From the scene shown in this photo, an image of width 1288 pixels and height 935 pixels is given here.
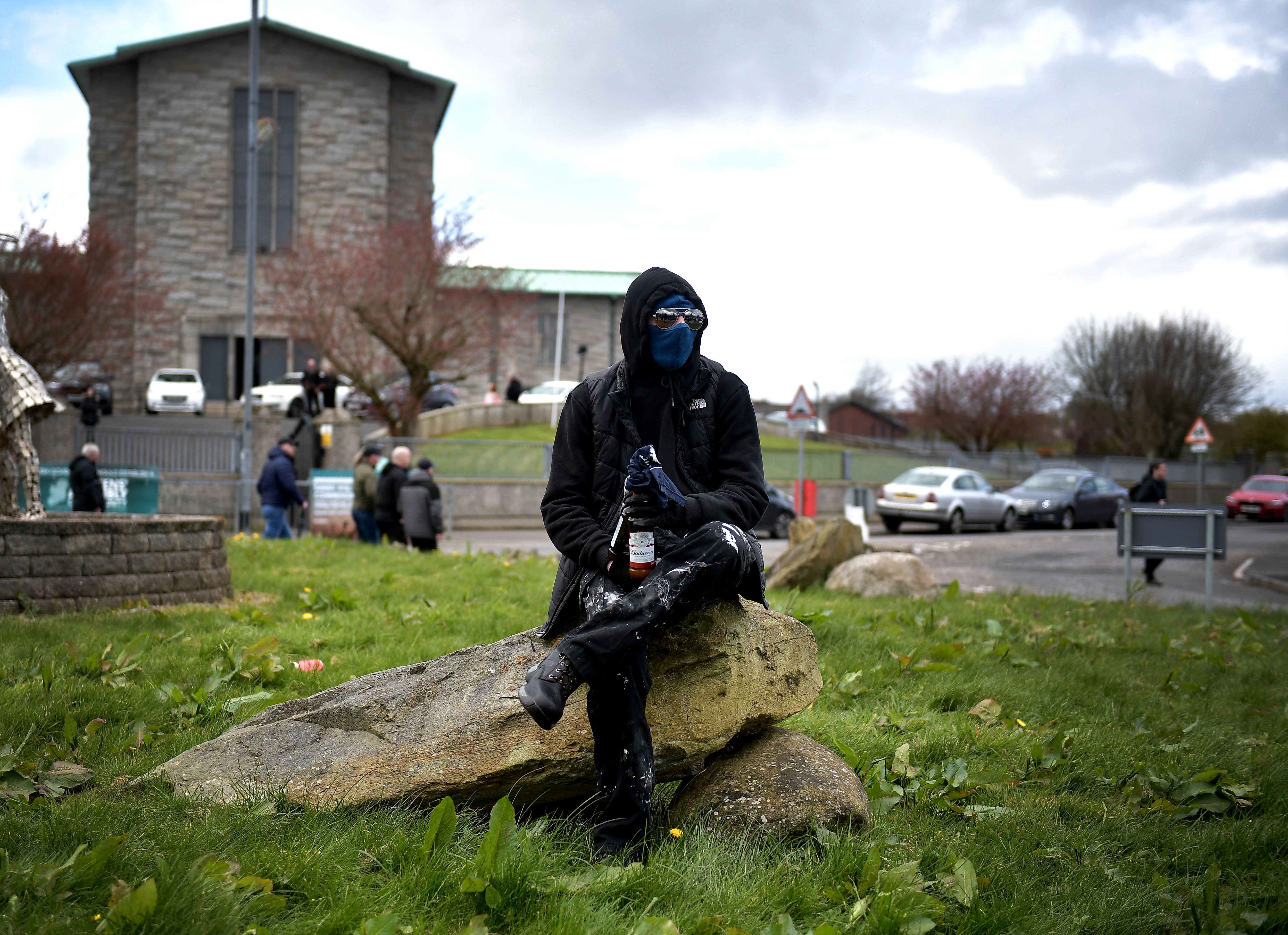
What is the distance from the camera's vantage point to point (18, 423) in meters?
6.86

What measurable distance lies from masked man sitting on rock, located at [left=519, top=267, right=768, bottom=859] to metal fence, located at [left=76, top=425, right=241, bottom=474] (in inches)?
795

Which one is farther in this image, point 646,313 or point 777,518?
point 777,518

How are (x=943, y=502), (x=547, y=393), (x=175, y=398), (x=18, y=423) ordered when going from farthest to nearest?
1. (x=547, y=393)
2. (x=175, y=398)
3. (x=943, y=502)
4. (x=18, y=423)

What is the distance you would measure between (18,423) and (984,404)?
53.9 metres

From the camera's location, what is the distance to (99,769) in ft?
12.7

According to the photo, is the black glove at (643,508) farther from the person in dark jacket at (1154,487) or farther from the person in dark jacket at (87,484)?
the person in dark jacket at (1154,487)

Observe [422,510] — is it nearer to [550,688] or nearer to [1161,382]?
[550,688]

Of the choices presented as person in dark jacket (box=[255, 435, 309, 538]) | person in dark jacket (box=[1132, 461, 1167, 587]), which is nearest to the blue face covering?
person in dark jacket (box=[255, 435, 309, 538])

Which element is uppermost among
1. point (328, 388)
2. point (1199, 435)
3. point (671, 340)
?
point (328, 388)

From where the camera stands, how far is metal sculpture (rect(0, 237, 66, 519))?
22.3 feet

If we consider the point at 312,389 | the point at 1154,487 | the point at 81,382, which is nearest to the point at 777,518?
the point at 1154,487

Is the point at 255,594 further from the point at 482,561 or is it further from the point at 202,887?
the point at 202,887

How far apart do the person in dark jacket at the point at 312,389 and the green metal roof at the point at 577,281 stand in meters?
23.1

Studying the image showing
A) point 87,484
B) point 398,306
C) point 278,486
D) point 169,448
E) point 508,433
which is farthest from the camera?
point 508,433
